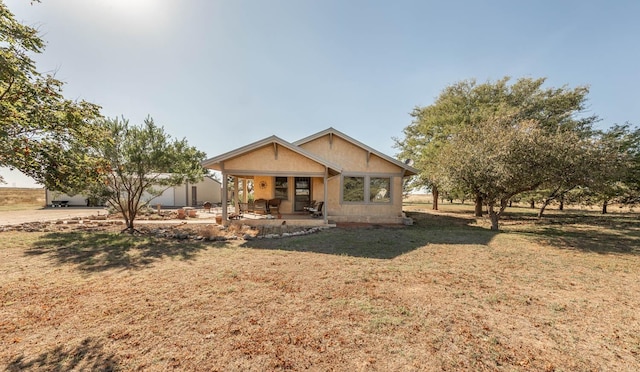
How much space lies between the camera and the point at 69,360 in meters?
2.72

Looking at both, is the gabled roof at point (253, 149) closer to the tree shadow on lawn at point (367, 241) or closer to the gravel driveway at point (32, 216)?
the tree shadow on lawn at point (367, 241)

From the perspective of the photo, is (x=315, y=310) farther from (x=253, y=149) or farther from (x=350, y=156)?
(x=350, y=156)

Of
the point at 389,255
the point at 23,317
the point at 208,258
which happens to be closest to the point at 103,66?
the point at 208,258

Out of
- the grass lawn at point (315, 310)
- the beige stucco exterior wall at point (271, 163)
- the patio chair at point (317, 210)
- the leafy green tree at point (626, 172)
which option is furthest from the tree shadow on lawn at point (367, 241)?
the leafy green tree at point (626, 172)

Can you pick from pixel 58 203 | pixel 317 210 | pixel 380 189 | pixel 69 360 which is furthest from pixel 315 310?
pixel 58 203

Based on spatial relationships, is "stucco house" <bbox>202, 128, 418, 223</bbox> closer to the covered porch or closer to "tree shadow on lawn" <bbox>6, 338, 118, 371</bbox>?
the covered porch

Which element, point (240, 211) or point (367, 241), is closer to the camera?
point (367, 241)

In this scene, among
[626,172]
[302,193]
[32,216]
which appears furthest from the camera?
[32,216]

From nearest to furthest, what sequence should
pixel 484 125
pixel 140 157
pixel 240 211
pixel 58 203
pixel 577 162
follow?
pixel 577 162, pixel 140 157, pixel 484 125, pixel 240 211, pixel 58 203

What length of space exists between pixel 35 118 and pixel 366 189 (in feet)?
42.5

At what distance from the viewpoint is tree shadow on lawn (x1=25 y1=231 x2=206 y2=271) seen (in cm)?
638

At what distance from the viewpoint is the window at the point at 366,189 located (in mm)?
14539

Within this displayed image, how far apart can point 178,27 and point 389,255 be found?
12946 mm

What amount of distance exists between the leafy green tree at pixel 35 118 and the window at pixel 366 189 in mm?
11218
